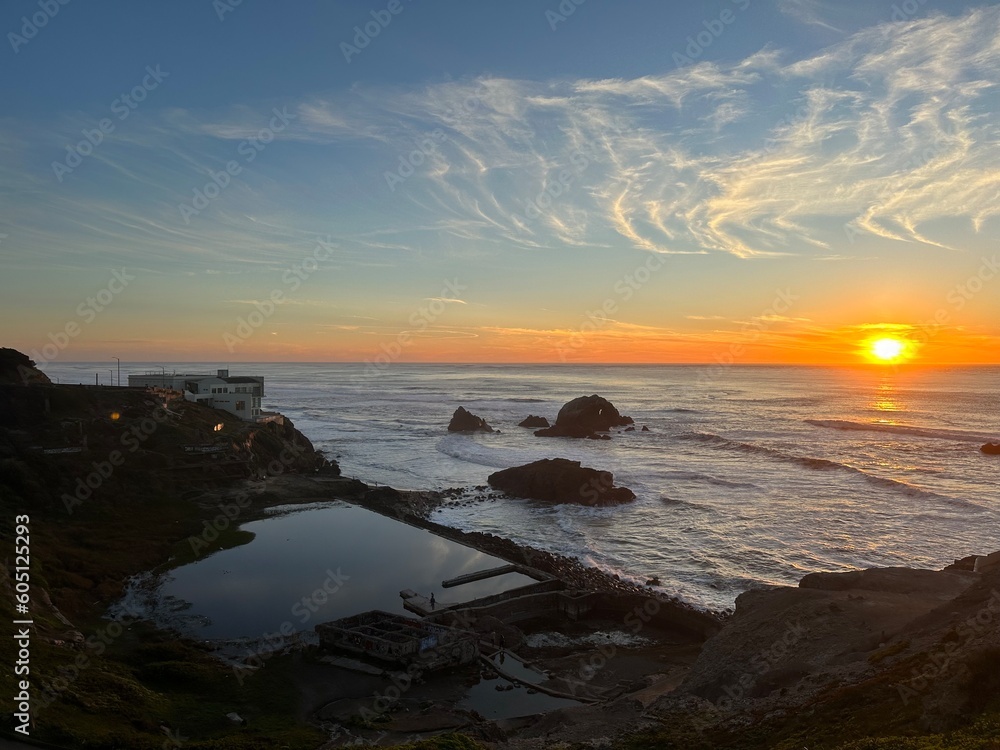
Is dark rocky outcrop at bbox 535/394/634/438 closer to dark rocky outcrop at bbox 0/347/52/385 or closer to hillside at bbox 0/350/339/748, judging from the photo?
hillside at bbox 0/350/339/748

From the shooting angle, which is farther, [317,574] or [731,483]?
[731,483]

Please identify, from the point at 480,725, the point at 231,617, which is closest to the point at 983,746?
the point at 480,725

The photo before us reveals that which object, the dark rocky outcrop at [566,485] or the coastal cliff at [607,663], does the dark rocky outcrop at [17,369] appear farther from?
the dark rocky outcrop at [566,485]

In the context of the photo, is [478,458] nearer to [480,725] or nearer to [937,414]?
[480,725]

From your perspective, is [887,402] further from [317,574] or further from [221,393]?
[317,574]

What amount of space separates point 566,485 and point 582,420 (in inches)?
1697

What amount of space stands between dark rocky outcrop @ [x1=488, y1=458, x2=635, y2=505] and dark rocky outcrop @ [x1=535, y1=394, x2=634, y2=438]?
38918 mm

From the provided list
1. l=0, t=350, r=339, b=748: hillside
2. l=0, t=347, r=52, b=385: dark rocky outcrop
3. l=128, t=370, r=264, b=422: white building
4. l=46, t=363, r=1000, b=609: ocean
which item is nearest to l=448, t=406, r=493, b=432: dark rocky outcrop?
l=46, t=363, r=1000, b=609: ocean

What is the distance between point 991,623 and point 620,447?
69.7 m

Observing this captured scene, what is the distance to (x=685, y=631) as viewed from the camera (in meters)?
29.6

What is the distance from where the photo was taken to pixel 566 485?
178 feet

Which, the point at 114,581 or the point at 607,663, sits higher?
the point at 114,581

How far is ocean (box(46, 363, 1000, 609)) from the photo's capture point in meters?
39.9

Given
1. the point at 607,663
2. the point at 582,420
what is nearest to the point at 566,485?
the point at 607,663
